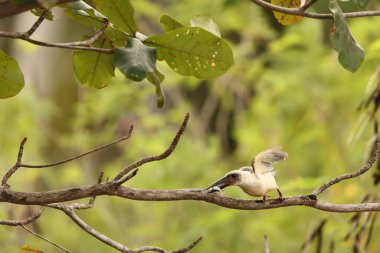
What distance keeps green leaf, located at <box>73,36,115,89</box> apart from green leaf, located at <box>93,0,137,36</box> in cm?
8

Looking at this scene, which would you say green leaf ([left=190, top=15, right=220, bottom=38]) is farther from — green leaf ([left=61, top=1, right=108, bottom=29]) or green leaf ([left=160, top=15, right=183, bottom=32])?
green leaf ([left=61, top=1, right=108, bottom=29])

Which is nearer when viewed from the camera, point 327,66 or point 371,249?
point 371,249

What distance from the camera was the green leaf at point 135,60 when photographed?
91cm

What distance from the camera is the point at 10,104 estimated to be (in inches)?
176

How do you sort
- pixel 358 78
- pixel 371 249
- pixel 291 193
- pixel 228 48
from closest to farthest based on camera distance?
pixel 228 48, pixel 291 193, pixel 371 249, pixel 358 78

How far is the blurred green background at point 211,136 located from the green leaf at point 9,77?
63.4 inches

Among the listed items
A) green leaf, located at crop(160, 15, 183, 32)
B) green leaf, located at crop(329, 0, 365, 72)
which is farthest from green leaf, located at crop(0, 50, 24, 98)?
green leaf, located at crop(329, 0, 365, 72)

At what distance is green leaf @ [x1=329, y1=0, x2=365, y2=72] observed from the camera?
3.27 feet

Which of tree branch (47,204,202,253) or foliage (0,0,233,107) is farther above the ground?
foliage (0,0,233,107)

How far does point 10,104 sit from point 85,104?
503mm

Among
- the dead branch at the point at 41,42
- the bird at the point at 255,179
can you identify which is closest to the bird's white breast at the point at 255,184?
the bird at the point at 255,179

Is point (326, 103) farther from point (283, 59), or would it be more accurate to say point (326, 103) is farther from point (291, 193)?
point (291, 193)

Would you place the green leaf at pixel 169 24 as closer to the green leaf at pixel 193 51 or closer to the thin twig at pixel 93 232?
the green leaf at pixel 193 51

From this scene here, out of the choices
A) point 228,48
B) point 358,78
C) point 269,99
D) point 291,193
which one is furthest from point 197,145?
point 228,48
